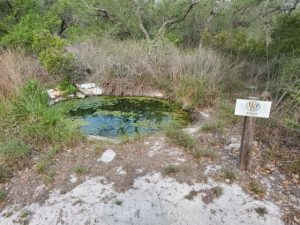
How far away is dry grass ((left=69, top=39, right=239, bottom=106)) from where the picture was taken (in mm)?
Answer: 5523

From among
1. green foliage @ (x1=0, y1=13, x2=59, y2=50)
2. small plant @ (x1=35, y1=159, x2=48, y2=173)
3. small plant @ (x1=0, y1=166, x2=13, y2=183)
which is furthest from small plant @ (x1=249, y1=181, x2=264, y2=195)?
green foliage @ (x1=0, y1=13, x2=59, y2=50)

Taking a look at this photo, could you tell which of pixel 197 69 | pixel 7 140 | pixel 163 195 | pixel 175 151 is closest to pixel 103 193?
pixel 163 195

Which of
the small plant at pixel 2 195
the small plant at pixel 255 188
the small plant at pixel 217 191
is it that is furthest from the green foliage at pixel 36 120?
the small plant at pixel 255 188

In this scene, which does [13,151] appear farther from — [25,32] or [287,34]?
[287,34]

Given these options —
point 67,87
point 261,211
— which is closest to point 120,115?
point 67,87

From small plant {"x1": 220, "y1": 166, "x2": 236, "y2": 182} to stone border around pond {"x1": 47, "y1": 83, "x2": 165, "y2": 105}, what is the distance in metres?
3.06

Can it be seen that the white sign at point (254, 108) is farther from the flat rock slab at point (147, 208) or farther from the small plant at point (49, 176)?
the small plant at point (49, 176)

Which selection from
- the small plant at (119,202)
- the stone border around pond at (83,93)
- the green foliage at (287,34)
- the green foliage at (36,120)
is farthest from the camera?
the stone border around pond at (83,93)

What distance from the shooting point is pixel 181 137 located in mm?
3643

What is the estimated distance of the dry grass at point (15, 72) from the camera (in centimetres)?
460

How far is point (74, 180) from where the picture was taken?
299 centimetres

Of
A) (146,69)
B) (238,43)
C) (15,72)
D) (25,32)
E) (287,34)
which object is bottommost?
(146,69)

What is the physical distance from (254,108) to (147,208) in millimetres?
1493

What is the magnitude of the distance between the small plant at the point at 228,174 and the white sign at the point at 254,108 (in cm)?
71
